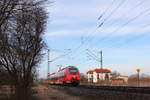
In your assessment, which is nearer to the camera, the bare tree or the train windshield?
the bare tree

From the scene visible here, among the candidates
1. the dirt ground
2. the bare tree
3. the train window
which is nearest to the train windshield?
the train window

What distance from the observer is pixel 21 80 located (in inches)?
1022

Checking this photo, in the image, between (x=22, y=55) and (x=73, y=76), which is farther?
(x=73, y=76)

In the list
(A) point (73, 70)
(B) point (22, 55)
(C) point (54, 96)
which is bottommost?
(C) point (54, 96)

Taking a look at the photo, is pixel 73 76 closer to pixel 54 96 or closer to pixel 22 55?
pixel 54 96

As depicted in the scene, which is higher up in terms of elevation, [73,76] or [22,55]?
[22,55]

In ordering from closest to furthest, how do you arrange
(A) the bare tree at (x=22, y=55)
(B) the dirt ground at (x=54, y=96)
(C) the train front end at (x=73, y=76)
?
(A) the bare tree at (x=22, y=55), (B) the dirt ground at (x=54, y=96), (C) the train front end at (x=73, y=76)

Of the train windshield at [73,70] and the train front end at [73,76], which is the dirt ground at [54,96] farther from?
the train windshield at [73,70]

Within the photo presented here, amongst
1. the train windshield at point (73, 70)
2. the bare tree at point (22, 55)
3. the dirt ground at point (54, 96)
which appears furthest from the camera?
the train windshield at point (73, 70)

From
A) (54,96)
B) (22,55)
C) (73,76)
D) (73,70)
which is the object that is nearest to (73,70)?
(73,70)

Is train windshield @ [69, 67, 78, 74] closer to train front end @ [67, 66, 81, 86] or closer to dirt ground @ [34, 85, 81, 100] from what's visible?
train front end @ [67, 66, 81, 86]

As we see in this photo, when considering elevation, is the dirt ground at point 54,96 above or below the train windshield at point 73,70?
below

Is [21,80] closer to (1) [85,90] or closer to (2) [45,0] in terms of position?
(1) [85,90]

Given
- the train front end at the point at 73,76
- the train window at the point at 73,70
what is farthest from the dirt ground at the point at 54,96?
the train window at the point at 73,70
